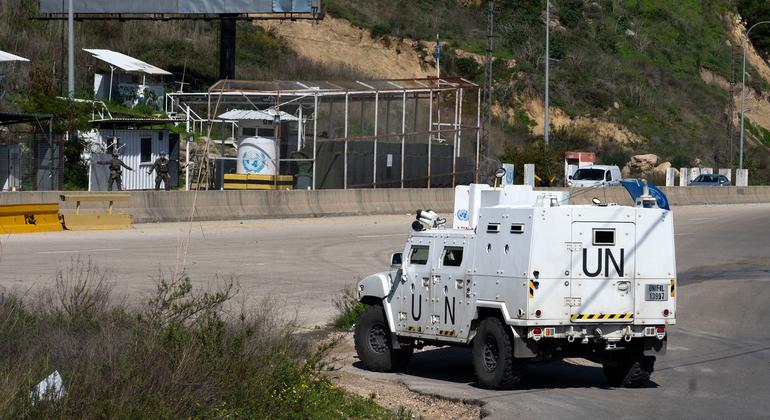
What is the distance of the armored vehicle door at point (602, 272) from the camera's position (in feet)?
37.4

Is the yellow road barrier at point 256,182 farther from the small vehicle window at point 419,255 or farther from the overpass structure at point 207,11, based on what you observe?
the small vehicle window at point 419,255

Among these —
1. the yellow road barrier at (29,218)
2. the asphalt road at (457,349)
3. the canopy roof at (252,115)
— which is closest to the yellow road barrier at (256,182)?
the canopy roof at (252,115)

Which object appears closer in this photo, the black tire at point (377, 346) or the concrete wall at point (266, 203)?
the black tire at point (377, 346)

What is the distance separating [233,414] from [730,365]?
24.7ft

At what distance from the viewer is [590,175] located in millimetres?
51656

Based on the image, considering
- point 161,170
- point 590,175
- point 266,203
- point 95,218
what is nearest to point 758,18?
point 590,175

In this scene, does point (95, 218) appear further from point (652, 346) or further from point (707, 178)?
point (707, 178)

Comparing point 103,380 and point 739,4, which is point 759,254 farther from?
point 739,4

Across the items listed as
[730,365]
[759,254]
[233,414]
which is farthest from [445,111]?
[233,414]

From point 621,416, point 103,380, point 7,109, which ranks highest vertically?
point 7,109

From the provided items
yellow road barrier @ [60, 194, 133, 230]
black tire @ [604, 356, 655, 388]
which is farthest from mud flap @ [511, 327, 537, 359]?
yellow road barrier @ [60, 194, 133, 230]

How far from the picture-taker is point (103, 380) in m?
7.76

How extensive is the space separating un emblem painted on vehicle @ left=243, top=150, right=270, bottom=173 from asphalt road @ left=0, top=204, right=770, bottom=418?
16.9 feet

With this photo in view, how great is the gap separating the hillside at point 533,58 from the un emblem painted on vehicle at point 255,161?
52.3ft
